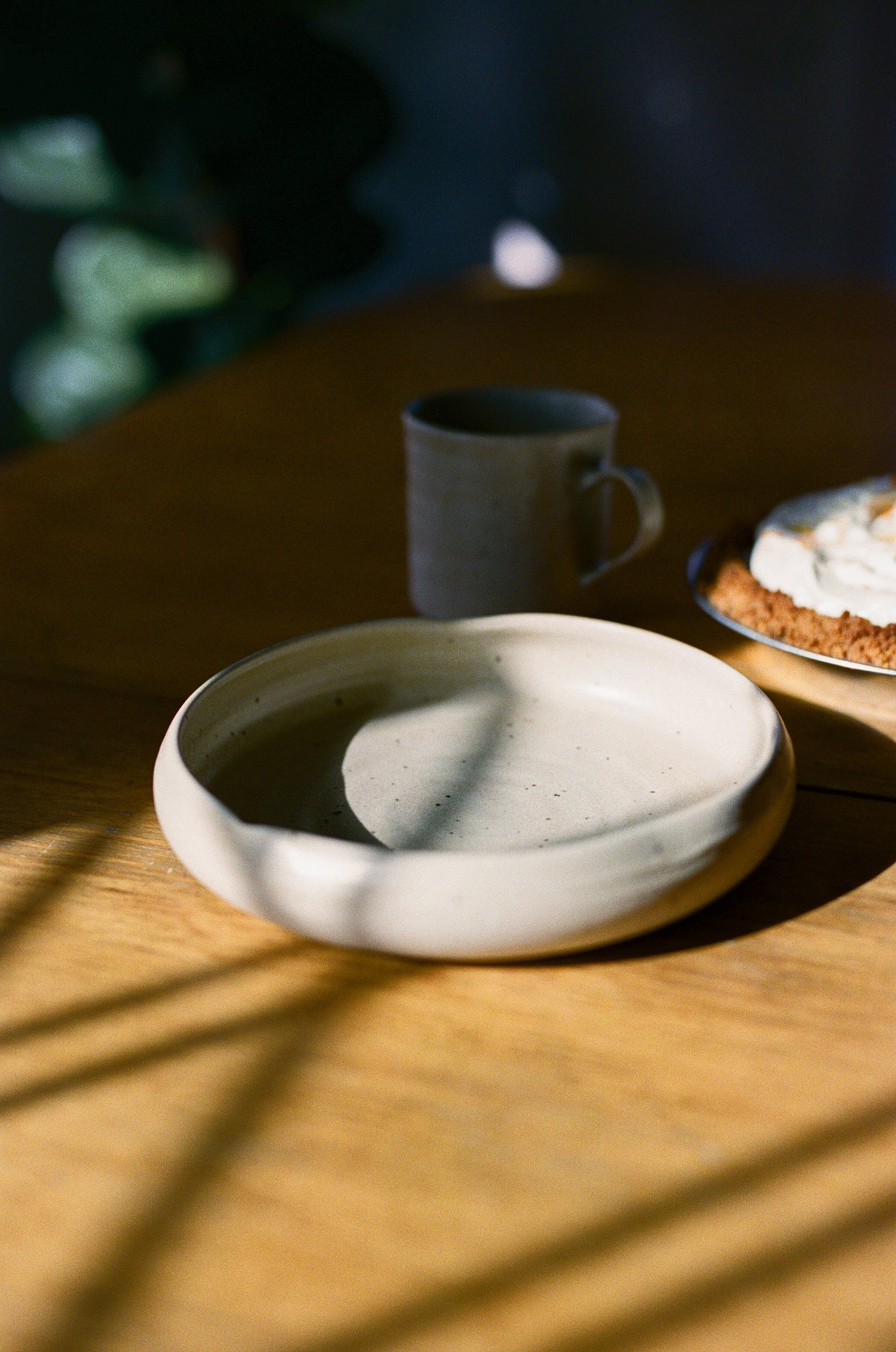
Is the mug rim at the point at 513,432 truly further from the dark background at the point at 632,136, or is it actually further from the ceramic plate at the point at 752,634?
the dark background at the point at 632,136

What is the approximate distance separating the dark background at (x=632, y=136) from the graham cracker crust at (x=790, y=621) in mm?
2688

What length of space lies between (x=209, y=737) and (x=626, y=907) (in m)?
0.20

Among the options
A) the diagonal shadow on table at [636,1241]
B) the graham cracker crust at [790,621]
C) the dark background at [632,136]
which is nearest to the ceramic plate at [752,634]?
the graham cracker crust at [790,621]

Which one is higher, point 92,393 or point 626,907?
point 626,907

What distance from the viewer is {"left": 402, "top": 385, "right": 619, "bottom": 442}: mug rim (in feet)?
2.15

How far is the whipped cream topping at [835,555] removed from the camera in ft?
1.94

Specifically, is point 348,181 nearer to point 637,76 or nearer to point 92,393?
point 92,393

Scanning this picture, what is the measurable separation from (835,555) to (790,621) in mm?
60

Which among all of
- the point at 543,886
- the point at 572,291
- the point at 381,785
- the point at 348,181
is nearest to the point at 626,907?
the point at 543,886

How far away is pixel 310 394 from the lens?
1.29 meters

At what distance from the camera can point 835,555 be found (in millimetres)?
628

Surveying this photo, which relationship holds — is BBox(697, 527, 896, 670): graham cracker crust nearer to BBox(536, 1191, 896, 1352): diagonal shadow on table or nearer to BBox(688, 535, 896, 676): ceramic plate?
BBox(688, 535, 896, 676): ceramic plate

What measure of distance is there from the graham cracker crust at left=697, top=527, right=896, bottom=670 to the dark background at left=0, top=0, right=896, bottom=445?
2688 millimetres

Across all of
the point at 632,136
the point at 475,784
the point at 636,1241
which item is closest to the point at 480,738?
the point at 475,784
